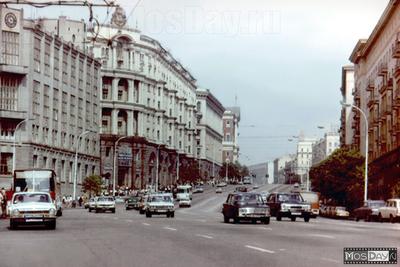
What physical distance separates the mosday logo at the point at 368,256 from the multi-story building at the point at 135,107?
11032 centimetres

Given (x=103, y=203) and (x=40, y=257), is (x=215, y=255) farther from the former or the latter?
(x=103, y=203)

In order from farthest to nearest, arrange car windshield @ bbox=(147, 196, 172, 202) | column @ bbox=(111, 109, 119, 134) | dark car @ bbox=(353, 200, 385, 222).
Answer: column @ bbox=(111, 109, 119, 134), dark car @ bbox=(353, 200, 385, 222), car windshield @ bbox=(147, 196, 172, 202)

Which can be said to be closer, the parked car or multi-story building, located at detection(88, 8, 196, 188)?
the parked car

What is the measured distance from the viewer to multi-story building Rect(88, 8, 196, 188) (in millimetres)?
134675

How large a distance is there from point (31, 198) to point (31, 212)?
1.14 meters

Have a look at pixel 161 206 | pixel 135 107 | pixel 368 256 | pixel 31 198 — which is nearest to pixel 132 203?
pixel 161 206

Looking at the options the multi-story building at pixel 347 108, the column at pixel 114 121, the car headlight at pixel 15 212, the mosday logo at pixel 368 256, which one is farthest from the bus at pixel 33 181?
the multi-story building at pixel 347 108

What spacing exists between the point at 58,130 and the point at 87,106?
13950mm

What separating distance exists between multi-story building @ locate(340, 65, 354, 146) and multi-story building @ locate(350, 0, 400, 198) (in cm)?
3242

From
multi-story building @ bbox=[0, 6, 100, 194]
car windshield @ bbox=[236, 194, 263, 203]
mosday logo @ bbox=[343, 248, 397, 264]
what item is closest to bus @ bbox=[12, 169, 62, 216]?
car windshield @ bbox=[236, 194, 263, 203]

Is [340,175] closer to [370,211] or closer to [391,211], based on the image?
[370,211]

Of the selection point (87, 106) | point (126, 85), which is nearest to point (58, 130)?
point (87, 106)

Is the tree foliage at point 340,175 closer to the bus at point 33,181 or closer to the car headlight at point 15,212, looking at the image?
the bus at point 33,181

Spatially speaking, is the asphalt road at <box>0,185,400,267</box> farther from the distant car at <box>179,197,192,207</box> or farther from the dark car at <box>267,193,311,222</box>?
the distant car at <box>179,197,192,207</box>
